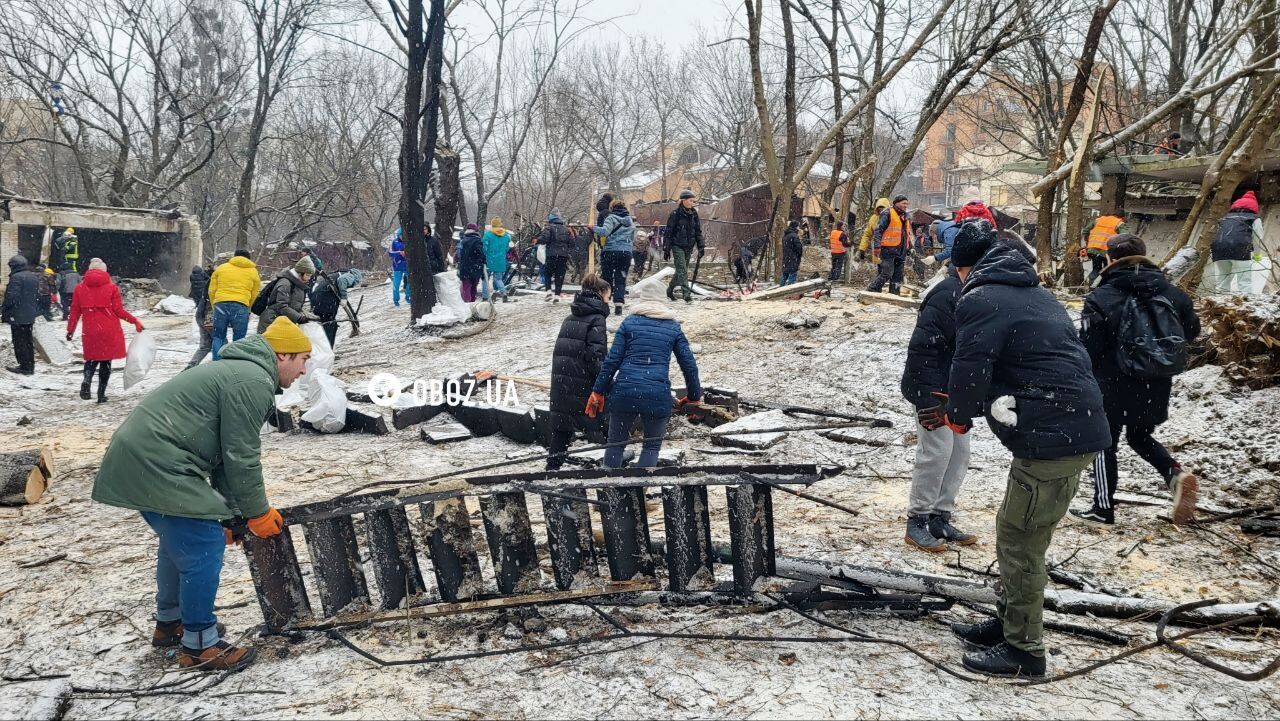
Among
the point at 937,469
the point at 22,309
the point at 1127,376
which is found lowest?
the point at 937,469

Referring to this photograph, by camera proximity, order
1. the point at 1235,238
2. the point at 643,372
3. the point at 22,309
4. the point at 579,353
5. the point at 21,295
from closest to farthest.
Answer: the point at 643,372 < the point at 579,353 < the point at 1235,238 < the point at 21,295 < the point at 22,309

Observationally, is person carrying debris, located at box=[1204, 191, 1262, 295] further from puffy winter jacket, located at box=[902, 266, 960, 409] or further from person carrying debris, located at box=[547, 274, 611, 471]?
person carrying debris, located at box=[547, 274, 611, 471]

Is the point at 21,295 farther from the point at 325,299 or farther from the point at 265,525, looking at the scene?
the point at 265,525

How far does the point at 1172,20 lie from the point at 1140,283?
18.6 m

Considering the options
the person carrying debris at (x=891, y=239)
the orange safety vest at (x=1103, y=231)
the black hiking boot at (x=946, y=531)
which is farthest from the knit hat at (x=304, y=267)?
the orange safety vest at (x=1103, y=231)

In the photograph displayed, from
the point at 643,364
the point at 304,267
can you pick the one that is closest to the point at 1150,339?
the point at 643,364

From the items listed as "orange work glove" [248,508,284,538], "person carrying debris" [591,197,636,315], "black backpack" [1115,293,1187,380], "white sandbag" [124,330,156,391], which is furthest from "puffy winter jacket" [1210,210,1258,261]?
"white sandbag" [124,330,156,391]

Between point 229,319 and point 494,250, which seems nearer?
point 229,319

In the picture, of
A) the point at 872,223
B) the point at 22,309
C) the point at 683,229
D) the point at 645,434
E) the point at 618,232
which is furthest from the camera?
the point at 872,223

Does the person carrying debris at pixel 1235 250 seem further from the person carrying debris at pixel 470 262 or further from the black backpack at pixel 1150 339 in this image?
the person carrying debris at pixel 470 262

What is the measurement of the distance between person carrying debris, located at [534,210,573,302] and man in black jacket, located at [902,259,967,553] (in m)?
10.3

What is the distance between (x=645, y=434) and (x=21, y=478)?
4737 mm

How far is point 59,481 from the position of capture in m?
6.70

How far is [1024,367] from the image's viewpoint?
3248 mm
